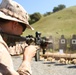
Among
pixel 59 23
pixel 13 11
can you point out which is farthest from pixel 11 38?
pixel 59 23

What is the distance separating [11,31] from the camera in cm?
259

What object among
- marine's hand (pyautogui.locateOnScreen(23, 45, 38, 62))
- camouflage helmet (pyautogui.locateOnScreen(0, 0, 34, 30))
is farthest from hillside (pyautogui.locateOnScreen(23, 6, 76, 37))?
camouflage helmet (pyautogui.locateOnScreen(0, 0, 34, 30))

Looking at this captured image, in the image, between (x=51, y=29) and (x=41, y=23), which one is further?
(x=41, y=23)

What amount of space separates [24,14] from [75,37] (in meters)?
33.8

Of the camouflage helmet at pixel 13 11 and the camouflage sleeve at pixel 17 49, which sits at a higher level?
the camouflage helmet at pixel 13 11

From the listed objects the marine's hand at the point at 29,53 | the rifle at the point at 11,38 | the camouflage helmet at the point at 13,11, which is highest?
the camouflage helmet at the point at 13,11

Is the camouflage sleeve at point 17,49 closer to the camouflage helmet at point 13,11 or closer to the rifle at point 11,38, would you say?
the rifle at point 11,38

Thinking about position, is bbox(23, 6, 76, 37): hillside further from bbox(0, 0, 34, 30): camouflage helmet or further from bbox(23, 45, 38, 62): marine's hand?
bbox(0, 0, 34, 30): camouflage helmet

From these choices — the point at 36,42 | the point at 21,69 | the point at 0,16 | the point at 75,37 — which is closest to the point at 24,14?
the point at 0,16

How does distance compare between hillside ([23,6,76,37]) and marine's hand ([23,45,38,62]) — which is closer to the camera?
marine's hand ([23,45,38,62])

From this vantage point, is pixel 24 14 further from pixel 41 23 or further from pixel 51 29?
pixel 41 23

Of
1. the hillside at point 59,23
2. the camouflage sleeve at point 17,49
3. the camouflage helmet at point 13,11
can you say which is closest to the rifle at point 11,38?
the camouflage sleeve at point 17,49

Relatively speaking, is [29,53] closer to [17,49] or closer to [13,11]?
[17,49]

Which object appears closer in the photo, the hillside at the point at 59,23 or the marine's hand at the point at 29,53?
the marine's hand at the point at 29,53
